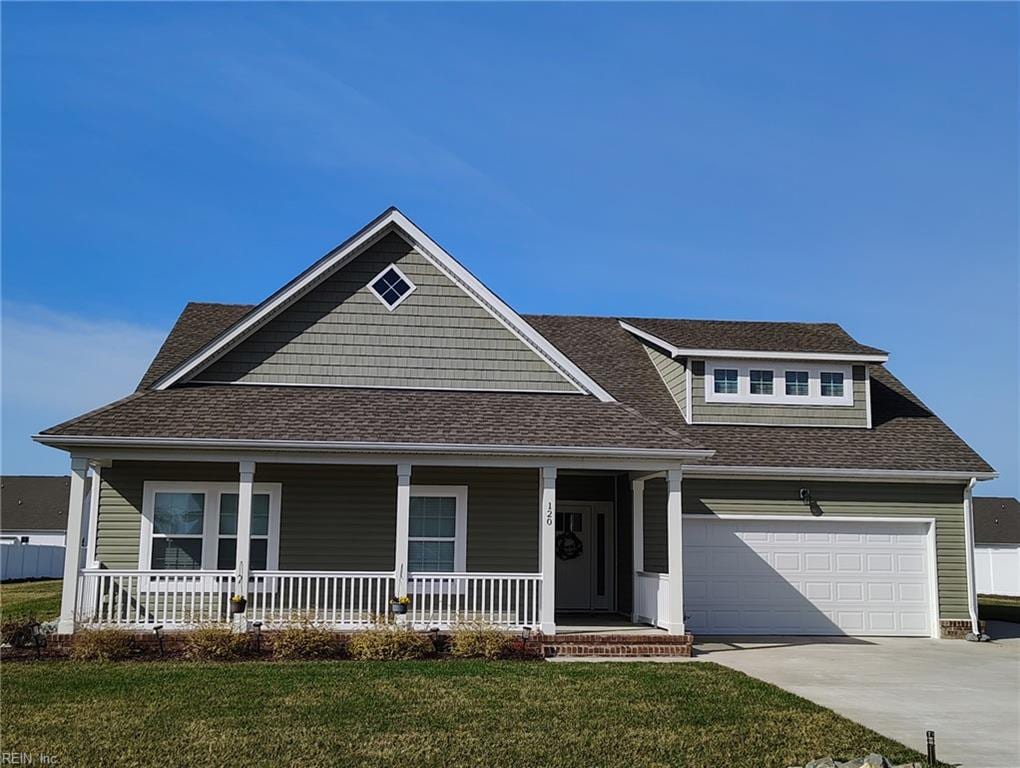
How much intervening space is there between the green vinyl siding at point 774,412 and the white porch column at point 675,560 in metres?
4.20

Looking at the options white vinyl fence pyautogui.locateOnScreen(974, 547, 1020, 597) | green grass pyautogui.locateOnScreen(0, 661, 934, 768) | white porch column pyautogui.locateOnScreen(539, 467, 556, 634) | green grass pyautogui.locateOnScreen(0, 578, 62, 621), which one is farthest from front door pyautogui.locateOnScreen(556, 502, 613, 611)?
white vinyl fence pyautogui.locateOnScreen(974, 547, 1020, 597)

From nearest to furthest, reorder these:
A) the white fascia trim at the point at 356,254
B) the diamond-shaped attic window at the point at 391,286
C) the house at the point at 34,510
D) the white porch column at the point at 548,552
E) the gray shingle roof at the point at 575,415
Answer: the white porch column at the point at 548,552, the gray shingle roof at the point at 575,415, the white fascia trim at the point at 356,254, the diamond-shaped attic window at the point at 391,286, the house at the point at 34,510

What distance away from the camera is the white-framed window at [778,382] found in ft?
62.2

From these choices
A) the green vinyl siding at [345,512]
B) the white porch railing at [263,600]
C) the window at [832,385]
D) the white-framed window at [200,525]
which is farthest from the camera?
the window at [832,385]

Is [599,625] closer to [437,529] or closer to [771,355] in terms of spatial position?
[437,529]

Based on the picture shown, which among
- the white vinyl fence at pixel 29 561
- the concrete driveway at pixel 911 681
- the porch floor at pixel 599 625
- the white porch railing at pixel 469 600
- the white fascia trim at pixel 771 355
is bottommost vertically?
the white vinyl fence at pixel 29 561

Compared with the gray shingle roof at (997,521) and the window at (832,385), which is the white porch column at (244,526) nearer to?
the window at (832,385)

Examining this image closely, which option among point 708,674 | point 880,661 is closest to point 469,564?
point 708,674

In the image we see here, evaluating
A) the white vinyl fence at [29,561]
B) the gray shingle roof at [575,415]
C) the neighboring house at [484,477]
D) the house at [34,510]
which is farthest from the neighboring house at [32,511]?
the neighboring house at [484,477]

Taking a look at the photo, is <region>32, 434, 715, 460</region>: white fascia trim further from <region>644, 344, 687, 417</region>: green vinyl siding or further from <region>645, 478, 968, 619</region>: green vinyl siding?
<region>644, 344, 687, 417</region>: green vinyl siding

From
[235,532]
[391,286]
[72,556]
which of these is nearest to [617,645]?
[235,532]

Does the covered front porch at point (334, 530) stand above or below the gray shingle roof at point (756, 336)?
below

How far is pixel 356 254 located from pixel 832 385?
993 cm

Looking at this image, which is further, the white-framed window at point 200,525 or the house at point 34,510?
the house at point 34,510
